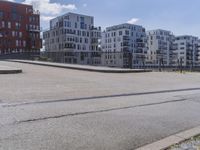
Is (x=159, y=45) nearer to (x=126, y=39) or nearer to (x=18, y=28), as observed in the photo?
(x=126, y=39)

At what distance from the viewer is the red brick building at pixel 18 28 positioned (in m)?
64.7

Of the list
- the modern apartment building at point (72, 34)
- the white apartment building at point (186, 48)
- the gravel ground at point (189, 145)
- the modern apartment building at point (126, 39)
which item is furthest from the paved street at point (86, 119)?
the white apartment building at point (186, 48)

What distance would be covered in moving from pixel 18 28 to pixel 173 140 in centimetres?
6762

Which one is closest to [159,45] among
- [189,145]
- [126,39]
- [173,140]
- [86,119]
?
[126,39]

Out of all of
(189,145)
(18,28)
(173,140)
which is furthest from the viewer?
(18,28)

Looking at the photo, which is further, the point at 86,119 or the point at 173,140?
the point at 86,119

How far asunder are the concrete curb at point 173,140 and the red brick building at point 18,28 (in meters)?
61.6

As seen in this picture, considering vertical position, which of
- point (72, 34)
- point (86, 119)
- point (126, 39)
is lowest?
point (86, 119)

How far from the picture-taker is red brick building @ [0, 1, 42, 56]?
6469 centimetres

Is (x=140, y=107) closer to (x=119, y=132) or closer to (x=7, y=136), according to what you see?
(x=119, y=132)

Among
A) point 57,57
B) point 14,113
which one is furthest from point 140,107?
point 57,57

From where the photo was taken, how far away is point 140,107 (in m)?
7.50

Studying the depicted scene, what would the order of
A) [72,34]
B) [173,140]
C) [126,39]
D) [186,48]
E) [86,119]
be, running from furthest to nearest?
[186,48] < [126,39] < [72,34] < [86,119] < [173,140]

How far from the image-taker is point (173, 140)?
483cm
